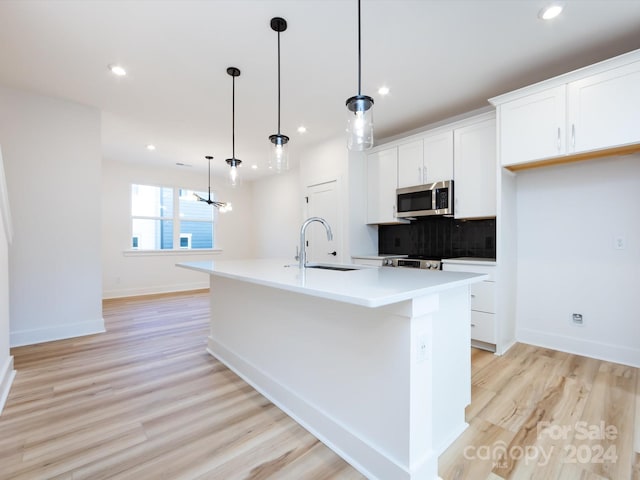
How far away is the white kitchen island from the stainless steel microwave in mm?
1907

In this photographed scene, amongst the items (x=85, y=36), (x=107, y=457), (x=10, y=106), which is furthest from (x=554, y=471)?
(x=10, y=106)

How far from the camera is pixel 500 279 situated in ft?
9.30

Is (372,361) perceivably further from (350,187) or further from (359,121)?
(350,187)

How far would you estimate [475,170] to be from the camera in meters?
3.16

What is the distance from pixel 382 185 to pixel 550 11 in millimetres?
2384

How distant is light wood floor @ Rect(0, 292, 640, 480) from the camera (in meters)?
1.40

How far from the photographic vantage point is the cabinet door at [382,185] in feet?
13.0

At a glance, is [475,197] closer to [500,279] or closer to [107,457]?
[500,279]

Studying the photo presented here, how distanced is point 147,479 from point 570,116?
3.63 m

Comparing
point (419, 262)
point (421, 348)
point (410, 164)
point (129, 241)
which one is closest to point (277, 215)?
point (129, 241)

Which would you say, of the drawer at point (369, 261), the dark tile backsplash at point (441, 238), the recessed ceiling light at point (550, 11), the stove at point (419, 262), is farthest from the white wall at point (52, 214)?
the recessed ceiling light at point (550, 11)

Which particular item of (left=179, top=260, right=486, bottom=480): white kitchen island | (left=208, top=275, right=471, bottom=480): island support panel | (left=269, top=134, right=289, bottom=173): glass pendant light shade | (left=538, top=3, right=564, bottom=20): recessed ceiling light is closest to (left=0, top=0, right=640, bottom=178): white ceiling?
(left=538, top=3, right=564, bottom=20): recessed ceiling light

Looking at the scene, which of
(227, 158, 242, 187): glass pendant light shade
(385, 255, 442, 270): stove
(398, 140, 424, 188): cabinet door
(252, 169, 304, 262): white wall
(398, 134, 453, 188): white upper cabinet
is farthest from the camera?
(252, 169, 304, 262): white wall

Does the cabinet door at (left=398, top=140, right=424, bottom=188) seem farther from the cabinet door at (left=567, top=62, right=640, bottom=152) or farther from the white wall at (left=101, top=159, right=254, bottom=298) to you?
the white wall at (left=101, top=159, right=254, bottom=298)
